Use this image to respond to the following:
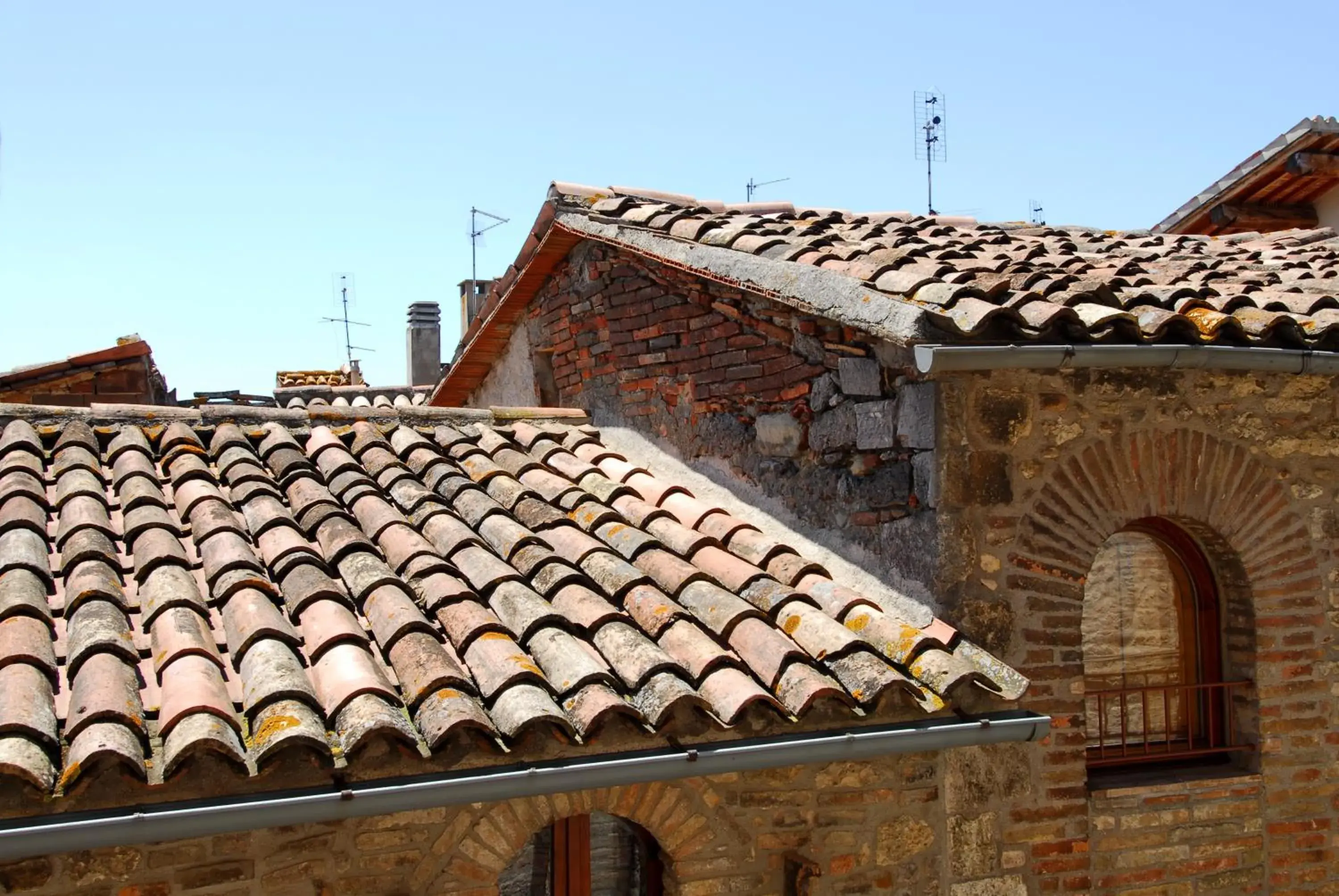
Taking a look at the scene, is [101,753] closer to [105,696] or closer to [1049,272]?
[105,696]

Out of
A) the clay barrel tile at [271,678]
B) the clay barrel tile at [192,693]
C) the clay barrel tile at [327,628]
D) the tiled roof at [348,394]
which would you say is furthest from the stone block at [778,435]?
the tiled roof at [348,394]

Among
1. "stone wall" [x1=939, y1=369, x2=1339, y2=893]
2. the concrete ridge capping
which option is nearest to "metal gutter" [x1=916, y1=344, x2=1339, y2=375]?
"stone wall" [x1=939, y1=369, x2=1339, y2=893]

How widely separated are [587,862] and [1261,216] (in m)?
8.84

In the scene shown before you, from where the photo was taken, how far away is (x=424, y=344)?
19.0 m

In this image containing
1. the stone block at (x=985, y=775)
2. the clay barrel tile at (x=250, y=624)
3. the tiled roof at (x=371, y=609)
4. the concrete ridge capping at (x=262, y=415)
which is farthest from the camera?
the concrete ridge capping at (x=262, y=415)

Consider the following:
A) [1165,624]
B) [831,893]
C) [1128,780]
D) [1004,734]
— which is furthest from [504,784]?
[1165,624]

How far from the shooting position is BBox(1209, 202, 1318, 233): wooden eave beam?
10.5 meters

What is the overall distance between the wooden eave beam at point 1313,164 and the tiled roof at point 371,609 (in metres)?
6.61

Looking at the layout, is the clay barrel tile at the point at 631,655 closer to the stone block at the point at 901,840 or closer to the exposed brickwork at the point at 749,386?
the stone block at the point at 901,840

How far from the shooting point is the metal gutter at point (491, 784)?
3289 mm

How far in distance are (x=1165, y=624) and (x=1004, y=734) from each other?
190 centimetres

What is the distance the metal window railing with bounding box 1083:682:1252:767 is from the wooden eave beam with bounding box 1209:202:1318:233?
20.4ft

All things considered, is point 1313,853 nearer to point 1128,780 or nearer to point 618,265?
point 1128,780

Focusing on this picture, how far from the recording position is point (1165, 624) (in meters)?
5.87
